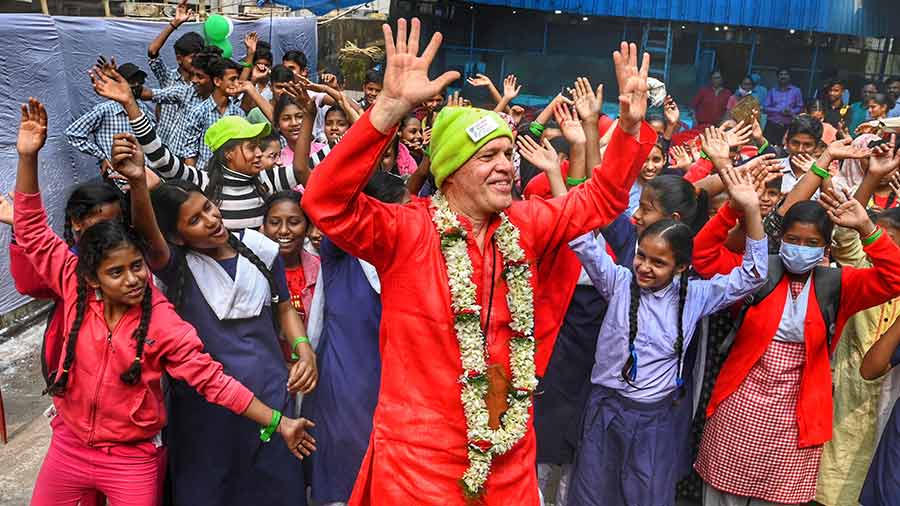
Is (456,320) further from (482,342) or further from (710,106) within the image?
(710,106)

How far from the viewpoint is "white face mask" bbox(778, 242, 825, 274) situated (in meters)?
3.79

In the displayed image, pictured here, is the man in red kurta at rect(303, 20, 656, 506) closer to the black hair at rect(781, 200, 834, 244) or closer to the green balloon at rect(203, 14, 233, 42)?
the black hair at rect(781, 200, 834, 244)

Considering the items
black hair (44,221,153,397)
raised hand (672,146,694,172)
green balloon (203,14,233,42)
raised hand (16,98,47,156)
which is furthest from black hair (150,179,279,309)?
green balloon (203,14,233,42)

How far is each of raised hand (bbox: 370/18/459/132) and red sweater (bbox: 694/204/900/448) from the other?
6.44 feet

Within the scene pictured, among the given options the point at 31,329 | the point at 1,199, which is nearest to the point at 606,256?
the point at 1,199

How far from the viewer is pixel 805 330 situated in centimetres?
386

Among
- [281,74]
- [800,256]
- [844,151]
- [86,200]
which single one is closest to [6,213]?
[86,200]

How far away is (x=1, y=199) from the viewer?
3.54 m

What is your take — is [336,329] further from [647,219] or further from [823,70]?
[823,70]

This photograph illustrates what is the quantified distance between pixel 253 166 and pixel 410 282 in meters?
2.30

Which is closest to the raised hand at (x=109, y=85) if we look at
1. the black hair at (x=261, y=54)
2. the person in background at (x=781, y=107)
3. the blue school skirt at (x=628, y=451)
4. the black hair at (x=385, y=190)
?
the black hair at (x=385, y=190)

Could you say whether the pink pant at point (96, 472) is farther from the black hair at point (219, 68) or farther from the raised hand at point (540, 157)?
the black hair at point (219, 68)

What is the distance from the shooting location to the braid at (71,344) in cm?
325

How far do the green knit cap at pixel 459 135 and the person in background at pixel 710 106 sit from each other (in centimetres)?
1226
